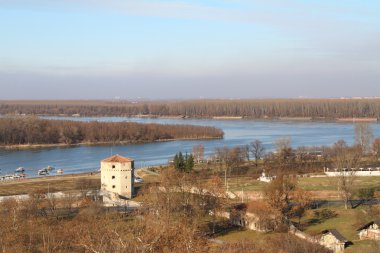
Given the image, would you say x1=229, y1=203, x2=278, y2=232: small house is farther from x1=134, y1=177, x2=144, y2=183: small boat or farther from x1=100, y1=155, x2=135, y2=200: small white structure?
x1=134, y1=177, x2=144, y2=183: small boat

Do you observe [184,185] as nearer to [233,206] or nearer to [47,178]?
[233,206]

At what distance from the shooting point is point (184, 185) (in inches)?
743

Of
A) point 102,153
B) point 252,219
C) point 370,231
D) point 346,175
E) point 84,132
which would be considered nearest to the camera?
point 370,231

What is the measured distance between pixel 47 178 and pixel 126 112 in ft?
236

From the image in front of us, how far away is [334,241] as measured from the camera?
14344 millimetres

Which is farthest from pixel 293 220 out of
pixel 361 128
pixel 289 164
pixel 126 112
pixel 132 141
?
pixel 126 112

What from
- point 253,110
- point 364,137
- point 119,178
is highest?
point 253,110

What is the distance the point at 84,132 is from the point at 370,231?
4064 centimetres

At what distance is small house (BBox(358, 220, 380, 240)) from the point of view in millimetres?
14898

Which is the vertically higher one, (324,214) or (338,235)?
(338,235)

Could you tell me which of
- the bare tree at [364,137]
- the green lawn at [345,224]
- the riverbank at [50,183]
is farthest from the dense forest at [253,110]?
the green lawn at [345,224]

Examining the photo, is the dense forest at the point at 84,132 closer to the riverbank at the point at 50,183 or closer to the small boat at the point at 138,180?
the riverbank at the point at 50,183

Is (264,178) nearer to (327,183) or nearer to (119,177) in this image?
(327,183)

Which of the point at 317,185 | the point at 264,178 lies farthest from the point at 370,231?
the point at 264,178
